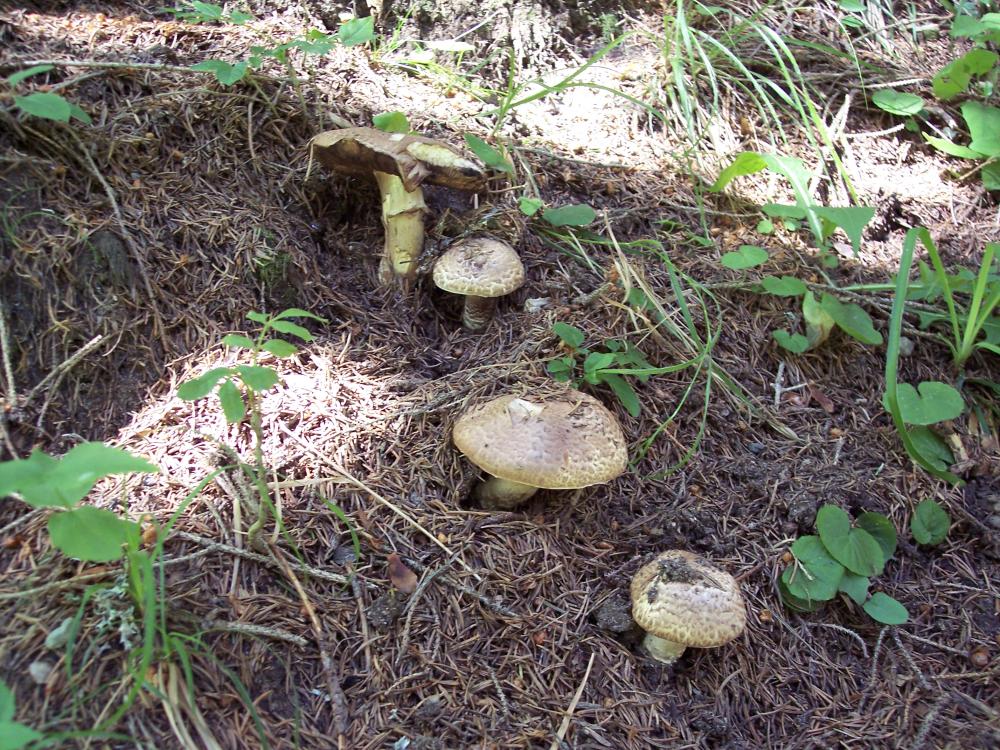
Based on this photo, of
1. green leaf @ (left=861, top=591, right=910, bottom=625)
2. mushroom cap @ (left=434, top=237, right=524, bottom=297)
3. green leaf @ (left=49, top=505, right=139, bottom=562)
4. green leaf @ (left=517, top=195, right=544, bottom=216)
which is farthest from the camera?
green leaf @ (left=517, top=195, right=544, bottom=216)

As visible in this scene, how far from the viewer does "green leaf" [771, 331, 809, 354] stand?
3.37 m

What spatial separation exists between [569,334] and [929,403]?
5.92 feet

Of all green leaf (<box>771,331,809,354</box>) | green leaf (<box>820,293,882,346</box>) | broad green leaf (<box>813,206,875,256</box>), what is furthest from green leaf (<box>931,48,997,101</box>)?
green leaf (<box>771,331,809,354</box>)

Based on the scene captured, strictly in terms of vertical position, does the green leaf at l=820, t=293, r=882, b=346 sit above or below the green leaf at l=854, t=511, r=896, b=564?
above

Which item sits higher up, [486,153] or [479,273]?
[486,153]

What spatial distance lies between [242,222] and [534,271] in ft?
4.91

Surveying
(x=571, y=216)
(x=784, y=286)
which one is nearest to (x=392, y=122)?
(x=571, y=216)

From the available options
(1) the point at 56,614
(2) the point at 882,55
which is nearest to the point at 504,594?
(1) the point at 56,614

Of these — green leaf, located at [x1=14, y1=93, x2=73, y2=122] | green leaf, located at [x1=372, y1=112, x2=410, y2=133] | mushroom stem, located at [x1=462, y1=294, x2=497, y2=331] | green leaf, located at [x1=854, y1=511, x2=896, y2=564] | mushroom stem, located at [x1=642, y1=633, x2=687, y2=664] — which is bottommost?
mushroom stem, located at [x1=642, y1=633, x2=687, y2=664]

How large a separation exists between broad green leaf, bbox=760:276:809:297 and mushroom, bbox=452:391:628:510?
128cm

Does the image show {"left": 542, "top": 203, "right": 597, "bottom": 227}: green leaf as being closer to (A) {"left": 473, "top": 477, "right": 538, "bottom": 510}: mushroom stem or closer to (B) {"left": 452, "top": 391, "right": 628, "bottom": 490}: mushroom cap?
(B) {"left": 452, "top": 391, "right": 628, "bottom": 490}: mushroom cap

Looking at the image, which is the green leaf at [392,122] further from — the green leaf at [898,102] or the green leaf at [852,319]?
the green leaf at [898,102]

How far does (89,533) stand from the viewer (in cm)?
177

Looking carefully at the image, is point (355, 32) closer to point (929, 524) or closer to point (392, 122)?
point (392, 122)
